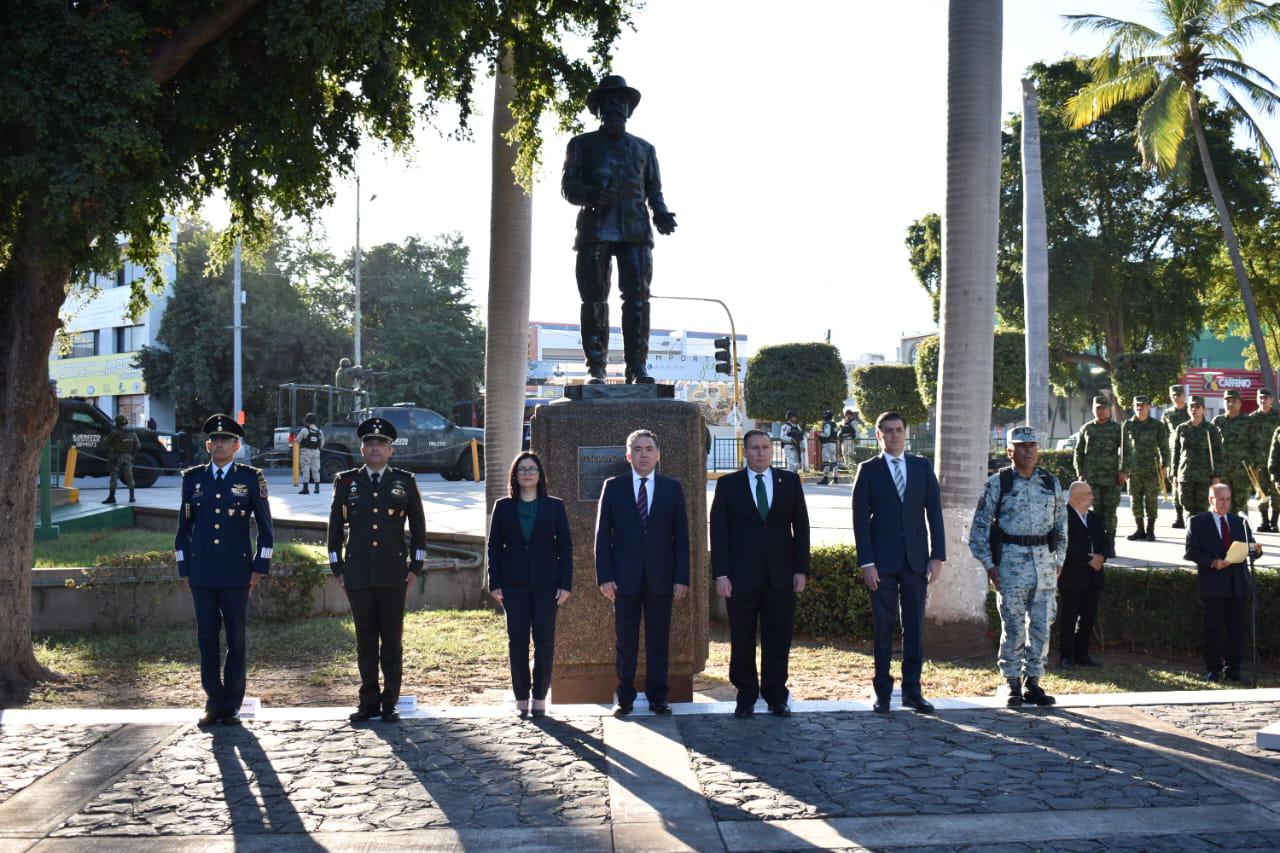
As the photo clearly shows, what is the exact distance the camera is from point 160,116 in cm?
855

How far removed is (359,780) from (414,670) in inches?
165

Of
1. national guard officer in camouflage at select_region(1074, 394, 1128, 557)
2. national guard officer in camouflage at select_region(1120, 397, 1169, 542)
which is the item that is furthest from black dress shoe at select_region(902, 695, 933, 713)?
national guard officer in camouflage at select_region(1120, 397, 1169, 542)

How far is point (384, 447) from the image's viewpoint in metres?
6.71

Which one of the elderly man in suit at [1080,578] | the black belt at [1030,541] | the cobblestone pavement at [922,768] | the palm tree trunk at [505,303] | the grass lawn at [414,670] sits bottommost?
the grass lawn at [414,670]

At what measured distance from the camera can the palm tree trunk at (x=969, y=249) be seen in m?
9.78

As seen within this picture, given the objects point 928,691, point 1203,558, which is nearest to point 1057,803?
point 928,691

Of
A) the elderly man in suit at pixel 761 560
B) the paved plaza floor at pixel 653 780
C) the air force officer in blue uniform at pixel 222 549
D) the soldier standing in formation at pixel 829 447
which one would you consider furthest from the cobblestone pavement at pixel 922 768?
the soldier standing in formation at pixel 829 447

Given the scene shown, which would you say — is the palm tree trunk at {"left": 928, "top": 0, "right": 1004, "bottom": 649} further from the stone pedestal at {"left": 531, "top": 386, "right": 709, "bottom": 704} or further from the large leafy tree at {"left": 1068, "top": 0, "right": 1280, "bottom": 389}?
the large leafy tree at {"left": 1068, "top": 0, "right": 1280, "bottom": 389}

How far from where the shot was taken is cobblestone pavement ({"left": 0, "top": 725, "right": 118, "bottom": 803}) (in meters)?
5.25

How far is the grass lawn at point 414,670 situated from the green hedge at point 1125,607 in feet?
0.59

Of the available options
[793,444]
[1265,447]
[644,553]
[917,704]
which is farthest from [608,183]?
[793,444]

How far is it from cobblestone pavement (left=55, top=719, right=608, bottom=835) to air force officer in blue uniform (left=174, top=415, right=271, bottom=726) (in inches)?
20.2

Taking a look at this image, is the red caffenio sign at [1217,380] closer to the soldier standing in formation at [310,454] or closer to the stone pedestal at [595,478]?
the soldier standing in formation at [310,454]

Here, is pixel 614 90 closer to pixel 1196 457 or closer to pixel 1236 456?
pixel 1196 457
